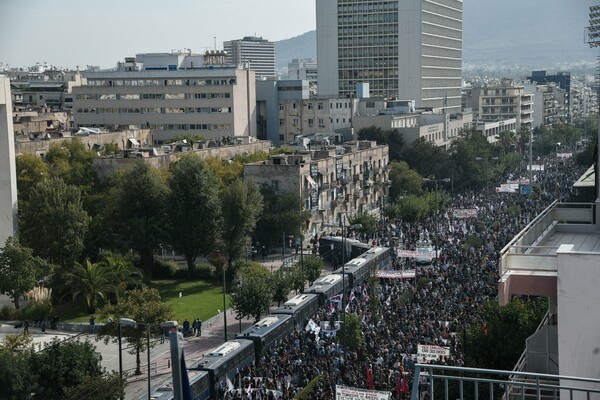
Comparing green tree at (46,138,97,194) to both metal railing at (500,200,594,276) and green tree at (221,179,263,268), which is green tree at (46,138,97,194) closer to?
green tree at (221,179,263,268)

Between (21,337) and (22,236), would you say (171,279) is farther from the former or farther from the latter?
(21,337)

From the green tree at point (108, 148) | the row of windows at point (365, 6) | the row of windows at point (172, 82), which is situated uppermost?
the row of windows at point (365, 6)

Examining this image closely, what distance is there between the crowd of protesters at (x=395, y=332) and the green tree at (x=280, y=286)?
253cm

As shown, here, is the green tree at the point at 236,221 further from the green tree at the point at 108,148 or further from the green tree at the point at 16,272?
the green tree at the point at 108,148

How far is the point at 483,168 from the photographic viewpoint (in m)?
83.8

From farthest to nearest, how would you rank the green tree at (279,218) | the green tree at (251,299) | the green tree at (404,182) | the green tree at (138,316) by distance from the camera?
the green tree at (404,182) < the green tree at (279,218) < the green tree at (251,299) < the green tree at (138,316)

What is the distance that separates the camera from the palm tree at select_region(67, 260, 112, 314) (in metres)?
40.3

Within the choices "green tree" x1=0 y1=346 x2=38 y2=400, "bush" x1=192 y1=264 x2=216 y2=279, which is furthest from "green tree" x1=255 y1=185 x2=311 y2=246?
"green tree" x1=0 y1=346 x2=38 y2=400

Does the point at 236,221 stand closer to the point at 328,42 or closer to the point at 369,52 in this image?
the point at 369,52

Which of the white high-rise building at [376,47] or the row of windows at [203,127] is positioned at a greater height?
the white high-rise building at [376,47]

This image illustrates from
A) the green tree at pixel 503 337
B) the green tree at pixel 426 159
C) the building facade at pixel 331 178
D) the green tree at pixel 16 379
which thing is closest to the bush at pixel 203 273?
the building facade at pixel 331 178

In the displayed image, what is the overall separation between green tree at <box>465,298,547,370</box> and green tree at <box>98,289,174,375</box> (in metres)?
10.5

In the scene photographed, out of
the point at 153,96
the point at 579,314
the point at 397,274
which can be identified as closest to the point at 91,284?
the point at 397,274

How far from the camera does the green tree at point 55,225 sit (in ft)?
148
